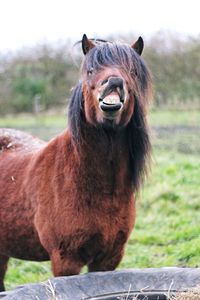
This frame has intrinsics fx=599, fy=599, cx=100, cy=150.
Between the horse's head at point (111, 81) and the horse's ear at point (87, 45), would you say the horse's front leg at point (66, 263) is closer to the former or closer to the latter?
the horse's head at point (111, 81)

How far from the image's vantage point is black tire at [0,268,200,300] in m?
3.34

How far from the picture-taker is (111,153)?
401 centimetres

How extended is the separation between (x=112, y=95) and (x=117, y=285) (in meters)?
1.11

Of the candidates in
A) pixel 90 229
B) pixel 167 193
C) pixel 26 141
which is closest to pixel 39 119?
pixel 167 193

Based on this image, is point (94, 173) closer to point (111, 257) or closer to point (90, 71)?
point (111, 257)

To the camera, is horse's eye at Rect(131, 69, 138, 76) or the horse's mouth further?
horse's eye at Rect(131, 69, 138, 76)

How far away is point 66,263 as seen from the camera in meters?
3.99

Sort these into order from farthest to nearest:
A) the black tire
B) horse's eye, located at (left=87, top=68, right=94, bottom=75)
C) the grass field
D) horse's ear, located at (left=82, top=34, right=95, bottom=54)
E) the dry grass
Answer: the grass field < horse's ear, located at (left=82, top=34, right=95, bottom=54) < horse's eye, located at (left=87, top=68, right=94, bottom=75) < the black tire < the dry grass

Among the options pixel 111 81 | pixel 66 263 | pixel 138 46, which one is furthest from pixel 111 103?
pixel 66 263

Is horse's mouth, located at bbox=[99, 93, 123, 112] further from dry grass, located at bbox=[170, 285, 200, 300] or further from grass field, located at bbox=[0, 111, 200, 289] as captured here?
dry grass, located at bbox=[170, 285, 200, 300]

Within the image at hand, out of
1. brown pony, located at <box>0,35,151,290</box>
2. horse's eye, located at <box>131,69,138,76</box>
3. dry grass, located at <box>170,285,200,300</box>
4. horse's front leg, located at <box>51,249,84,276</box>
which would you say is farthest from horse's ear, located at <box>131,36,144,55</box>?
dry grass, located at <box>170,285,200,300</box>

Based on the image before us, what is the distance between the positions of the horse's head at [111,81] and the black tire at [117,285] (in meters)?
0.93

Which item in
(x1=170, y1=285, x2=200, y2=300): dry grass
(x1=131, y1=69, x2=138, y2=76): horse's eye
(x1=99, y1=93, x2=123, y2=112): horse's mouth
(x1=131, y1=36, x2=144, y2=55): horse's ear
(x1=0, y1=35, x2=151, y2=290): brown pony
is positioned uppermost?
(x1=131, y1=36, x2=144, y2=55): horse's ear

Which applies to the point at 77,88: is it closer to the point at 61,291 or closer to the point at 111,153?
the point at 111,153
